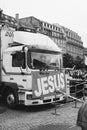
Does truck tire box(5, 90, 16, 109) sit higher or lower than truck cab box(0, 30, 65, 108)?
lower

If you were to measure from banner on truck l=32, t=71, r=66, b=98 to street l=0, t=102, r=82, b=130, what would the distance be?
79 cm

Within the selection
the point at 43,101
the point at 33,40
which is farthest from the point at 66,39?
the point at 43,101

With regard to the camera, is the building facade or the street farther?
the building facade

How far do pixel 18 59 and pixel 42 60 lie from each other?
1.00 m

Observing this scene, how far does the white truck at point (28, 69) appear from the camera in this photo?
8.28 metres

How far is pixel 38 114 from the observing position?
807 cm

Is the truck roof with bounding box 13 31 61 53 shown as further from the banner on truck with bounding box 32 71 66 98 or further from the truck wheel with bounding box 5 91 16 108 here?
the truck wheel with bounding box 5 91 16 108

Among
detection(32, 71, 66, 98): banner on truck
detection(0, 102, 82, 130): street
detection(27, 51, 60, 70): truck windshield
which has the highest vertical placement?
detection(27, 51, 60, 70): truck windshield

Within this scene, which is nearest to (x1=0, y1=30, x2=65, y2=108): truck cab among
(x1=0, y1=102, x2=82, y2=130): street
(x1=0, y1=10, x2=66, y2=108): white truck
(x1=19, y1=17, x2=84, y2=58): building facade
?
(x1=0, y1=10, x2=66, y2=108): white truck

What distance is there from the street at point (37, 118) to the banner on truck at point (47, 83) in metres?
0.79

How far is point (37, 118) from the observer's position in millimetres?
7430

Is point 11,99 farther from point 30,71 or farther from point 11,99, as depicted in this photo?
point 30,71

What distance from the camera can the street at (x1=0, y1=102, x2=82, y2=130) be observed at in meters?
6.42

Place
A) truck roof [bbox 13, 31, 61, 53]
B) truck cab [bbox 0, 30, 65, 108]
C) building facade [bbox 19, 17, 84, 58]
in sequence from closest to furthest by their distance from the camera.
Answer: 1. truck cab [bbox 0, 30, 65, 108]
2. truck roof [bbox 13, 31, 61, 53]
3. building facade [bbox 19, 17, 84, 58]
